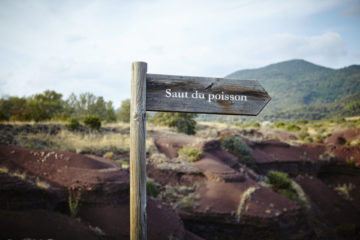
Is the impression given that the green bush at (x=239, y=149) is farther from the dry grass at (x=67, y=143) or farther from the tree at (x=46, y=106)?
the tree at (x=46, y=106)

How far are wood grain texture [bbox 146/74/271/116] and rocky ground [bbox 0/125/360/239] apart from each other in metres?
2.84

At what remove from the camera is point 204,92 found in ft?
7.65

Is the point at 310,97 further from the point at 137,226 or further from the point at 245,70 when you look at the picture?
the point at 137,226

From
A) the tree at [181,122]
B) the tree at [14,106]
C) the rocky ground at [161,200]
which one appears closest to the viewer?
the rocky ground at [161,200]

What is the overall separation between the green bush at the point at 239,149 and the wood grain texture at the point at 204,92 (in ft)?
35.6

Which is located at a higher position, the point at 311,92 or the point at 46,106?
the point at 311,92

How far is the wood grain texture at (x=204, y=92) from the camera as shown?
2238 mm

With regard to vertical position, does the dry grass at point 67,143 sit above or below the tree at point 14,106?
below

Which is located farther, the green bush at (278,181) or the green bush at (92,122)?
the green bush at (92,122)

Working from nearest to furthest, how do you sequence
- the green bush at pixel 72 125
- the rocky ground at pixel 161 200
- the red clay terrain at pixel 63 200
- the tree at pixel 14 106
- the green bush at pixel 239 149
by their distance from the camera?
the red clay terrain at pixel 63 200 < the rocky ground at pixel 161 200 < the green bush at pixel 239 149 < the green bush at pixel 72 125 < the tree at pixel 14 106

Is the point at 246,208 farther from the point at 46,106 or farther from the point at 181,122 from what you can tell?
the point at 46,106

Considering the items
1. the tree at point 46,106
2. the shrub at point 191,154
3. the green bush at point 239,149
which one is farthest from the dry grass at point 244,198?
the tree at point 46,106

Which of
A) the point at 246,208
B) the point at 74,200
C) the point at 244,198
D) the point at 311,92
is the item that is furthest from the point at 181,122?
the point at 311,92

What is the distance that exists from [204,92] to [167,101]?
1.34 ft
